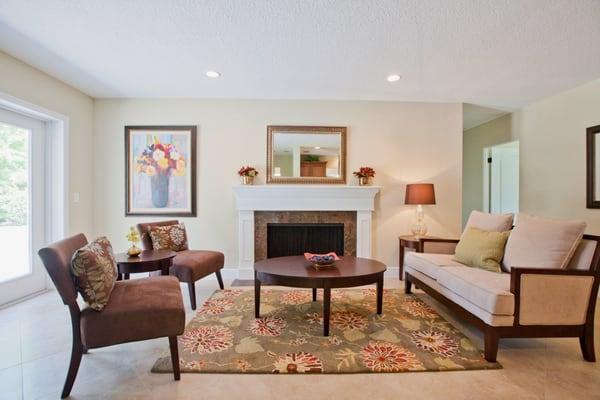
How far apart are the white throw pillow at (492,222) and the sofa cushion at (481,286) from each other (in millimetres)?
531

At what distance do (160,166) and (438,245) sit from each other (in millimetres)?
3652

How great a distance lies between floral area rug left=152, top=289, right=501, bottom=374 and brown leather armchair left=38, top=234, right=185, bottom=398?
317 millimetres

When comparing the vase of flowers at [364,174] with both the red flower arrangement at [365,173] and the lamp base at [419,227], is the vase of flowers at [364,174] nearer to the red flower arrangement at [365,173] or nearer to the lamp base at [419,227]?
the red flower arrangement at [365,173]

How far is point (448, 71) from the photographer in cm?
308

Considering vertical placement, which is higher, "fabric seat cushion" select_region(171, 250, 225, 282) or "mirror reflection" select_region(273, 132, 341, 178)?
"mirror reflection" select_region(273, 132, 341, 178)

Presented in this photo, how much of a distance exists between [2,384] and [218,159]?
291cm

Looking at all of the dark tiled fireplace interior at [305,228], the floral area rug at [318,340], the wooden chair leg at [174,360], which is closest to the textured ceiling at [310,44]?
the dark tiled fireplace interior at [305,228]

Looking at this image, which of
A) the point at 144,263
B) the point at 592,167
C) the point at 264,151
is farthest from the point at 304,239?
the point at 592,167

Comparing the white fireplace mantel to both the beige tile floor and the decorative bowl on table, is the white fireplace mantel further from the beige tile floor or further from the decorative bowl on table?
the beige tile floor

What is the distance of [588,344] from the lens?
2002 mm

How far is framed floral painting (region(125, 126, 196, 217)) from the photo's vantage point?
4020 millimetres

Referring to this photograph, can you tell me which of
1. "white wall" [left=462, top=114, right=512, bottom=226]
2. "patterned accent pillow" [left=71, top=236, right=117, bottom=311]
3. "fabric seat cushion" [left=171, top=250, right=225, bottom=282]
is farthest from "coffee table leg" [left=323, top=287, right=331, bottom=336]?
"white wall" [left=462, top=114, right=512, bottom=226]

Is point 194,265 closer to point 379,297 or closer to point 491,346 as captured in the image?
point 379,297

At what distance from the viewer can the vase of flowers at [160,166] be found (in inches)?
158
